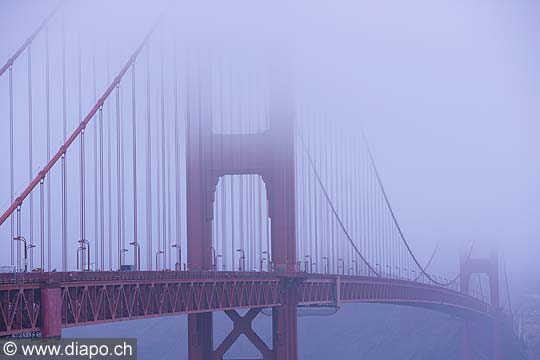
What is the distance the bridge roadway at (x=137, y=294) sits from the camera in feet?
102

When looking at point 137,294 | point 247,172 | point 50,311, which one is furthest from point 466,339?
point 50,311

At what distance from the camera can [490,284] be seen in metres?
124

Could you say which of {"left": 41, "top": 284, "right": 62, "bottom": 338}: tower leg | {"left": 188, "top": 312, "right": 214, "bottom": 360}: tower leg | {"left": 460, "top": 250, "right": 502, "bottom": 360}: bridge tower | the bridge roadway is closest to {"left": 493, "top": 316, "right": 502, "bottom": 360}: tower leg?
{"left": 460, "top": 250, "right": 502, "bottom": 360}: bridge tower

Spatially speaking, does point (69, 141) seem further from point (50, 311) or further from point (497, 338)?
point (497, 338)

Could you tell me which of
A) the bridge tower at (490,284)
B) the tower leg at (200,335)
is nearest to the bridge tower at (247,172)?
the tower leg at (200,335)

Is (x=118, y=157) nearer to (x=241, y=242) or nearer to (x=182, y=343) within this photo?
(x=241, y=242)

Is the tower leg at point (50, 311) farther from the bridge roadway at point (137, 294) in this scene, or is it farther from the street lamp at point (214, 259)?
the street lamp at point (214, 259)

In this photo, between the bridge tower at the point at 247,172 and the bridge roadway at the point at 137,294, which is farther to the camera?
the bridge tower at the point at 247,172

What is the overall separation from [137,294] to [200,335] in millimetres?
13679

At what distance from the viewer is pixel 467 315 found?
10869cm

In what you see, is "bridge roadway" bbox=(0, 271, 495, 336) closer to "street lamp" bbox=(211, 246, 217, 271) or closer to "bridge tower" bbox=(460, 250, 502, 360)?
"street lamp" bbox=(211, 246, 217, 271)

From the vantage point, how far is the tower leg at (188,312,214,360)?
51625 mm

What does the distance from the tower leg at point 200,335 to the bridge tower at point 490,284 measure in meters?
64.1

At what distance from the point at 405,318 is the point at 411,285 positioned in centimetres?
9252
